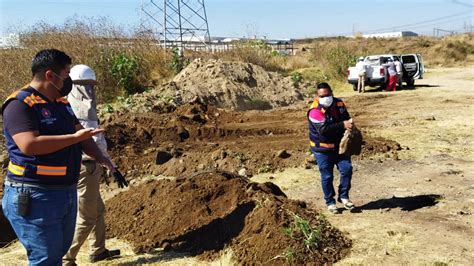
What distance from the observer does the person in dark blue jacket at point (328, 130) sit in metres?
5.95

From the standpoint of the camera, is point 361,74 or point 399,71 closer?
point 361,74

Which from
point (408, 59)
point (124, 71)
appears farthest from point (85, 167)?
point (408, 59)

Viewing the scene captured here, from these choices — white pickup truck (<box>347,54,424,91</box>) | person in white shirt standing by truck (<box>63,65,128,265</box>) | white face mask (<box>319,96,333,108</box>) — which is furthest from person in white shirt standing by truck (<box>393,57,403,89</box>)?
person in white shirt standing by truck (<box>63,65,128,265</box>)

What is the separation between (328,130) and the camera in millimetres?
5918

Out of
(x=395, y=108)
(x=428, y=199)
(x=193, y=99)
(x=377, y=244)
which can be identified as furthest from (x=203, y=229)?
(x=395, y=108)

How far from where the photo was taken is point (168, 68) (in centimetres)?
2038

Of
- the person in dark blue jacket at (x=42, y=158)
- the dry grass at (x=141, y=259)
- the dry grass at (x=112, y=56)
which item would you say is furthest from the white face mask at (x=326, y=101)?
the dry grass at (x=112, y=56)

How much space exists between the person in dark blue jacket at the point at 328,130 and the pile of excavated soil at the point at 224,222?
2.20 ft

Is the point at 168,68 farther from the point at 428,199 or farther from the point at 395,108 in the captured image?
the point at 428,199

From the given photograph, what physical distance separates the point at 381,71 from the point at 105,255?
60.1 feet

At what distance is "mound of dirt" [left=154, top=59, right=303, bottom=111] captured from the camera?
1622cm

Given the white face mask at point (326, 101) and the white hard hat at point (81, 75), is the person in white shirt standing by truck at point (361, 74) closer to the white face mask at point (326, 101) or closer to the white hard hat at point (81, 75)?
the white face mask at point (326, 101)

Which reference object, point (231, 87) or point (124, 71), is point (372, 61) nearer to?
point (231, 87)

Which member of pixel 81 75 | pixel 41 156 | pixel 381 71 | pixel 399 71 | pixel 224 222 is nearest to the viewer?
pixel 41 156
